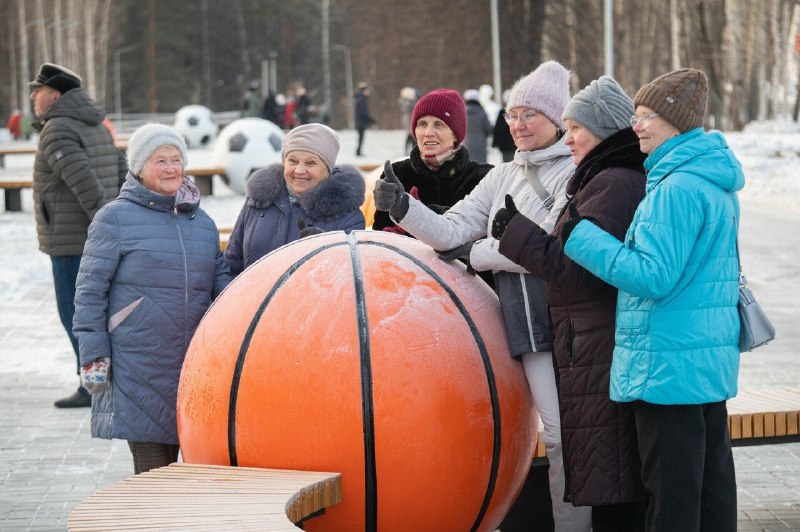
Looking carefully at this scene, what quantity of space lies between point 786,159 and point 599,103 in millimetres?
24720

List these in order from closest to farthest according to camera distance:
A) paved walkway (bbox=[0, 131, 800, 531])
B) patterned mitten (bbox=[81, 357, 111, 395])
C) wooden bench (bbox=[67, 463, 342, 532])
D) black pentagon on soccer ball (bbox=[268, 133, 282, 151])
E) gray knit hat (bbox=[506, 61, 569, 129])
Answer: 1. wooden bench (bbox=[67, 463, 342, 532])
2. gray knit hat (bbox=[506, 61, 569, 129])
3. patterned mitten (bbox=[81, 357, 111, 395])
4. paved walkway (bbox=[0, 131, 800, 531])
5. black pentagon on soccer ball (bbox=[268, 133, 282, 151])

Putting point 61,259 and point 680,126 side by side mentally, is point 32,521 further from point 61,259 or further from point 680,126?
point 680,126

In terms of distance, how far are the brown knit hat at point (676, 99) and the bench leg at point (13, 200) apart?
20.9 m

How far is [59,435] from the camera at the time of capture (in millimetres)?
8875

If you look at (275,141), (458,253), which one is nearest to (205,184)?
(275,141)

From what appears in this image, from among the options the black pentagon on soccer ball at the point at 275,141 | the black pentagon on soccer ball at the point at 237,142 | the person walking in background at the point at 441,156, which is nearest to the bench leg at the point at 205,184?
the black pentagon on soccer ball at the point at 237,142

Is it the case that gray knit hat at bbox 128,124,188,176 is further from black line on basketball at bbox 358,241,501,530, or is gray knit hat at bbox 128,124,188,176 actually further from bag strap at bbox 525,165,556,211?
bag strap at bbox 525,165,556,211

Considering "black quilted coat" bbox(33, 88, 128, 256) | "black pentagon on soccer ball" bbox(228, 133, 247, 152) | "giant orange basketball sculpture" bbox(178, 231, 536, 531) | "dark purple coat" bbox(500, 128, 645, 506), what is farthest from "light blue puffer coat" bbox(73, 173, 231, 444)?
"black pentagon on soccer ball" bbox(228, 133, 247, 152)

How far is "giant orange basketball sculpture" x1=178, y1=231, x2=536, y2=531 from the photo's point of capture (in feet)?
16.5

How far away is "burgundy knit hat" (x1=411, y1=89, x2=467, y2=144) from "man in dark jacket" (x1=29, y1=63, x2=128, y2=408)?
3246 millimetres

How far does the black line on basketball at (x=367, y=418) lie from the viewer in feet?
16.5

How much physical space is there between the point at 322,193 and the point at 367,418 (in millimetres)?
1539

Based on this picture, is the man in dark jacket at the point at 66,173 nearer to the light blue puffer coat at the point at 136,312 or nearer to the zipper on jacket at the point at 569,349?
the light blue puffer coat at the point at 136,312

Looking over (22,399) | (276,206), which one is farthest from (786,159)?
(276,206)
